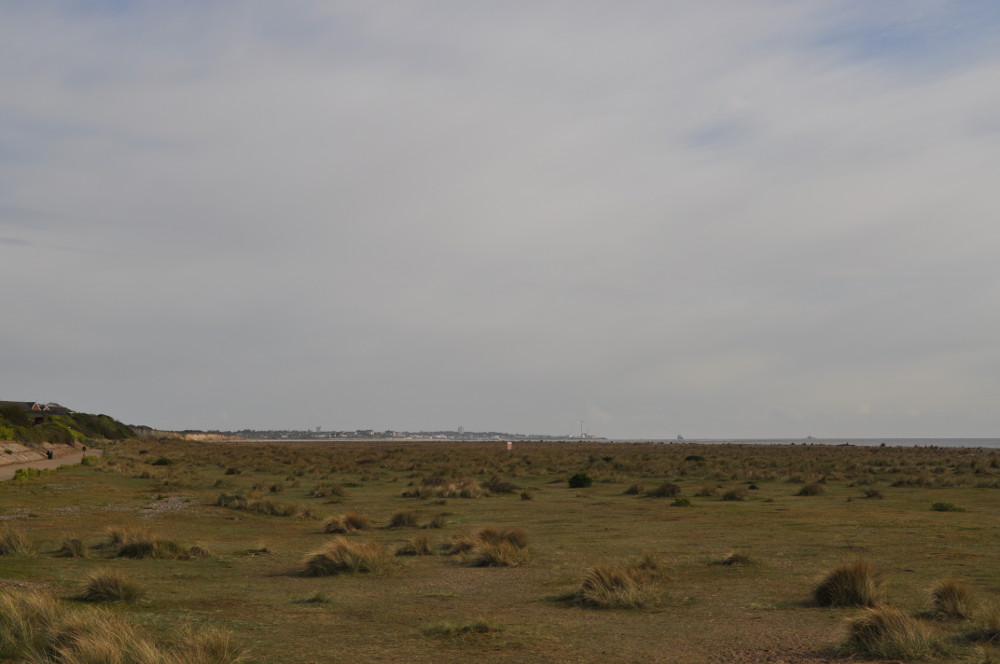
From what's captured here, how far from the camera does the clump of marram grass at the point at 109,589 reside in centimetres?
1285

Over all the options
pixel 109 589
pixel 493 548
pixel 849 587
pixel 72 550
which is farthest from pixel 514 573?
pixel 72 550

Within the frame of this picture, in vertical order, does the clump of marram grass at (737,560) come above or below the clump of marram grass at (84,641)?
below

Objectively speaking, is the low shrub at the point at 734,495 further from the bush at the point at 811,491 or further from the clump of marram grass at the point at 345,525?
the clump of marram grass at the point at 345,525

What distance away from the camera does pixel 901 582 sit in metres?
14.5

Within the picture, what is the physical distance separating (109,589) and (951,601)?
12049 mm

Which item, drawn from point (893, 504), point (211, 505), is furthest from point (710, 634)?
point (211, 505)

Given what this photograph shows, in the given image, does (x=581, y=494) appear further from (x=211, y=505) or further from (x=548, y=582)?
(x=548, y=582)

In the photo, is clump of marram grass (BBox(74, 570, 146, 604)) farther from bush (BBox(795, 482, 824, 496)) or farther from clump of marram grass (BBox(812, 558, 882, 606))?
bush (BBox(795, 482, 824, 496))

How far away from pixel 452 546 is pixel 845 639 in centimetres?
1037

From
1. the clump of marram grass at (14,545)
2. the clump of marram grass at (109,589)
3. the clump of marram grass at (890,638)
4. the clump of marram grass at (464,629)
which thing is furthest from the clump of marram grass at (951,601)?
the clump of marram grass at (14,545)

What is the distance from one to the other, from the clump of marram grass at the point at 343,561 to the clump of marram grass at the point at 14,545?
19.8 feet

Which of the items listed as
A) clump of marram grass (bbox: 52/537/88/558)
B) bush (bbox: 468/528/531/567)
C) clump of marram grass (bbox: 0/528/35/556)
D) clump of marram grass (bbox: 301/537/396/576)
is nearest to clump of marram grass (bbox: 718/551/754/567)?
bush (bbox: 468/528/531/567)

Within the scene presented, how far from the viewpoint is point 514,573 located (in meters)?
16.4

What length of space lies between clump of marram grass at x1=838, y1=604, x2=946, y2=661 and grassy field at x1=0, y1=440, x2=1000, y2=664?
3 centimetres
